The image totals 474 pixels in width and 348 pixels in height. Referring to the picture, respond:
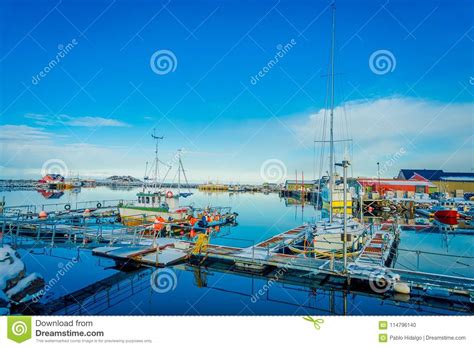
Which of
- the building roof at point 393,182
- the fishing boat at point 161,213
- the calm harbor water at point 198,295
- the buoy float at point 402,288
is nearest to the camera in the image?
the calm harbor water at point 198,295

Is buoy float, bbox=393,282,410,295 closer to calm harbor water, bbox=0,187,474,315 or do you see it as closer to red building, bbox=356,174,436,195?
calm harbor water, bbox=0,187,474,315

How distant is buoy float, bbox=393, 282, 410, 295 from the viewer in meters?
5.54

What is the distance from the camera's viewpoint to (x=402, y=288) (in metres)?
5.55

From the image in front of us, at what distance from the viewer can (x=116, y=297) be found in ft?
18.3

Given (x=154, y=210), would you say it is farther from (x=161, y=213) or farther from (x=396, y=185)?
(x=396, y=185)

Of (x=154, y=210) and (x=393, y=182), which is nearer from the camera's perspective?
(x=154, y=210)

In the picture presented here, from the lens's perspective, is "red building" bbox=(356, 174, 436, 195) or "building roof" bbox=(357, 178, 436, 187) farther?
"building roof" bbox=(357, 178, 436, 187)

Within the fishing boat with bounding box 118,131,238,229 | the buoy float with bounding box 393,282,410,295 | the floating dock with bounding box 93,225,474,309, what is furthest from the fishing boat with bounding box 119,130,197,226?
the buoy float with bounding box 393,282,410,295

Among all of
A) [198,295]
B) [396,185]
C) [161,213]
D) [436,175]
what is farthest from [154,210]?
[436,175]

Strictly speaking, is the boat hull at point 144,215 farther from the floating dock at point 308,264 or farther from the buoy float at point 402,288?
the buoy float at point 402,288

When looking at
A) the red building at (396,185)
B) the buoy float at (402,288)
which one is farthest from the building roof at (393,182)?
the buoy float at (402,288)

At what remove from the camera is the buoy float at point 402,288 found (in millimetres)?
5539

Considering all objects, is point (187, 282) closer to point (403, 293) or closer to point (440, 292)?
point (403, 293)
